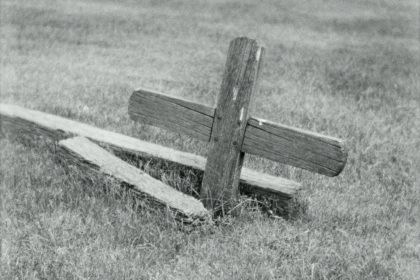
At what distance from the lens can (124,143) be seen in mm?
4629

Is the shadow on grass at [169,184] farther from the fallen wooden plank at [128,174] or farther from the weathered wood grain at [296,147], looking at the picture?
the weathered wood grain at [296,147]

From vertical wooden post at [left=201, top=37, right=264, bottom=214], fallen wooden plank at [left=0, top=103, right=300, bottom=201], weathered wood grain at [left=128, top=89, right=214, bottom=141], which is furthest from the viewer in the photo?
fallen wooden plank at [left=0, top=103, right=300, bottom=201]

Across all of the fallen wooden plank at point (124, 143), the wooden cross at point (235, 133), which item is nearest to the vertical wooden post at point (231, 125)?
the wooden cross at point (235, 133)

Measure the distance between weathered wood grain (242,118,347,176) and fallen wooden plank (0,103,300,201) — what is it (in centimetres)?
45

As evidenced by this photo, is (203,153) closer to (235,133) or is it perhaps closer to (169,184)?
(169,184)

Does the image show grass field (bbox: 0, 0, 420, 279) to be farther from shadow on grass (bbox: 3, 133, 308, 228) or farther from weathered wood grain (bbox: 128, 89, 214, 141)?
weathered wood grain (bbox: 128, 89, 214, 141)

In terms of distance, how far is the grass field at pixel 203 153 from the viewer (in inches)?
123

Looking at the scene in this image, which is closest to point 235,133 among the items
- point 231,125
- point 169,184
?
point 231,125

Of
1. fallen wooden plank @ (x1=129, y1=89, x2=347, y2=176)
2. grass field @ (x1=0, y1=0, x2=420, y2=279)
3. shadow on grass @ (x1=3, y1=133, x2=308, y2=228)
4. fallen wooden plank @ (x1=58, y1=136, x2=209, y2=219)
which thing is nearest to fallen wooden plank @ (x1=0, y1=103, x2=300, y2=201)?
shadow on grass @ (x1=3, y1=133, x2=308, y2=228)

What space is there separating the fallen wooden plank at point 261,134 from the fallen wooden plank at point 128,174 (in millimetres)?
446

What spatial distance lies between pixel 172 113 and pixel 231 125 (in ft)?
1.71

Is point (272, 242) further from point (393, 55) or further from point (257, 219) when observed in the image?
point (393, 55)

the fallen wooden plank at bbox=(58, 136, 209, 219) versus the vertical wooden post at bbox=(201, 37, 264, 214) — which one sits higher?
the vertical wooden post at bbox=(201, 37, 264, 214)

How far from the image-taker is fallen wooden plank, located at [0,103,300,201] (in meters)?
3.86
